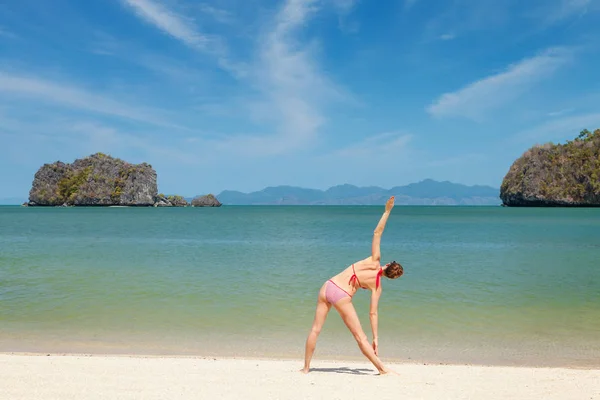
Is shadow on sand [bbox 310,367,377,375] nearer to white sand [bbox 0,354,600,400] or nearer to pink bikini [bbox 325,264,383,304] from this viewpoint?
white sand [bbox 0,354,600,400]

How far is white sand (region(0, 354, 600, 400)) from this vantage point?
7.68 metres

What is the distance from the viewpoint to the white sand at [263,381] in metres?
7.68

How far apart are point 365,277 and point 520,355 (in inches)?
228

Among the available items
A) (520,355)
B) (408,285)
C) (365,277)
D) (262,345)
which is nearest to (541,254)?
(408,285)

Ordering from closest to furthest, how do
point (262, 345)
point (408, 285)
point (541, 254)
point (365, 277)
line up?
point (365, 277), point (262, 345), point (408, 285), point (541, 254)

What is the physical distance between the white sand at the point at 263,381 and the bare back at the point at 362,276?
163cm

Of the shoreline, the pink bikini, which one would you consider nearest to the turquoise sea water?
the shoreline

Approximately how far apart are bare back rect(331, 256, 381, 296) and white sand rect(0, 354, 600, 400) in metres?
1.63

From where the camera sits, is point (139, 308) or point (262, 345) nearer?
point (262, 345)

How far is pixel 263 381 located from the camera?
27.6 ft

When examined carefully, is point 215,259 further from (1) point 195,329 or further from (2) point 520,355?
(2) point 520,355

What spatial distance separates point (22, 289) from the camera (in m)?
20.0

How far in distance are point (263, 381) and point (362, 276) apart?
2469mm

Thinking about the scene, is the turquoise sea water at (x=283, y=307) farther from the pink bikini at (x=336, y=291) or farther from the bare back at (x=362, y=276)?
the bare back at (x=362, y=276)
